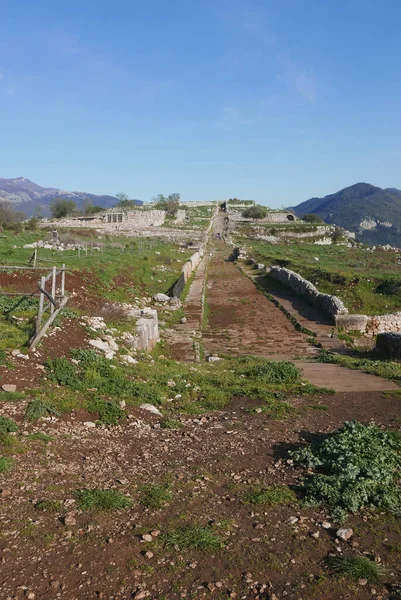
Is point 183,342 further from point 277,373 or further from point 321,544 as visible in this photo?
point 321,544

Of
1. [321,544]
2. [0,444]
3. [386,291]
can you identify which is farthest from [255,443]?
[386,291]

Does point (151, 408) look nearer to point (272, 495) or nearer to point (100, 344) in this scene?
point (100, 344)

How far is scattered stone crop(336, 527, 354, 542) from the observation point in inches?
189

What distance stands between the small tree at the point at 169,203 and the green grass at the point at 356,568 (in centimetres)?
9440

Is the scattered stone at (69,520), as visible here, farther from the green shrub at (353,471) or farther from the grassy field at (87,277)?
the grassy field at (87,277)

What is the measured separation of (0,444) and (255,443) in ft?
12.5

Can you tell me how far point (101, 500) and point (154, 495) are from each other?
0.64 meters

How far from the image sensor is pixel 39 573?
4.09 meters

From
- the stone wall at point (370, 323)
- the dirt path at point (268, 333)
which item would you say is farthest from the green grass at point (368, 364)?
the stone wall at point (370, 323)

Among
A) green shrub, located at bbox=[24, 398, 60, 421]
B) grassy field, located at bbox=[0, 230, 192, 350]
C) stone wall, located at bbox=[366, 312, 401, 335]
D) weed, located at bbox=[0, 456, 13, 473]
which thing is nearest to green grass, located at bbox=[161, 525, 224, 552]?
weed, located at bbox=[0, 456, 13, 473]

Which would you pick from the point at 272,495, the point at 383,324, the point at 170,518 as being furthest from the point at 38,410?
the point at 383,324

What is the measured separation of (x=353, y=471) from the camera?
19.1 feet

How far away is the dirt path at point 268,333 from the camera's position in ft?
38.8

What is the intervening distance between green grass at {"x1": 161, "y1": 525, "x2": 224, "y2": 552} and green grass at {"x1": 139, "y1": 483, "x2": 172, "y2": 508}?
0.55m
